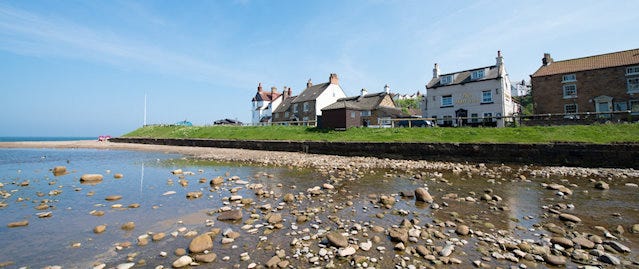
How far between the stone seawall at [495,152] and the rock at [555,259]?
1655 centimetres

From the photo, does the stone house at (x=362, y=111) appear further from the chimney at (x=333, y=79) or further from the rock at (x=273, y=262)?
the rock at (x=273, y=262)

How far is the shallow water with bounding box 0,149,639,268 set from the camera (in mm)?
5621

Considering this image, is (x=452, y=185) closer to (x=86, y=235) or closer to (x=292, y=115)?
(x=86, y=235)

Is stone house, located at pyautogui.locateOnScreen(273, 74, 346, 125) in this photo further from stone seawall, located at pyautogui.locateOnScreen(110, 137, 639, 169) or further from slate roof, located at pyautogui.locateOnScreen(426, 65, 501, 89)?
stone seawall, located at pyautogui.locateOnScreen(110, 137, 639, 169)

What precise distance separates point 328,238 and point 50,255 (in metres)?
5.62

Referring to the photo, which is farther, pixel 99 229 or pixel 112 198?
pixel 112 198

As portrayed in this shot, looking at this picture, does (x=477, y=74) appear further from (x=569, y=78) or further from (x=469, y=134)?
(x=469, y=134)

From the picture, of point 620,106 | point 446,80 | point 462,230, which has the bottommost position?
point 462,230

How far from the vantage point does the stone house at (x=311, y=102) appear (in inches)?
2072

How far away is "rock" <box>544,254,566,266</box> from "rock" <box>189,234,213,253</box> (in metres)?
6.69

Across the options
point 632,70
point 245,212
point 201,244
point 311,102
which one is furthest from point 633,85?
point 201,244

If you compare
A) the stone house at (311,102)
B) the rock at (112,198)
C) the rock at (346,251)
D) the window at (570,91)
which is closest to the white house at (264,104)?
the stone house at (311,102)

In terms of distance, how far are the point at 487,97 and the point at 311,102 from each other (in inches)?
1153

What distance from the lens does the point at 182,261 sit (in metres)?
5.07
